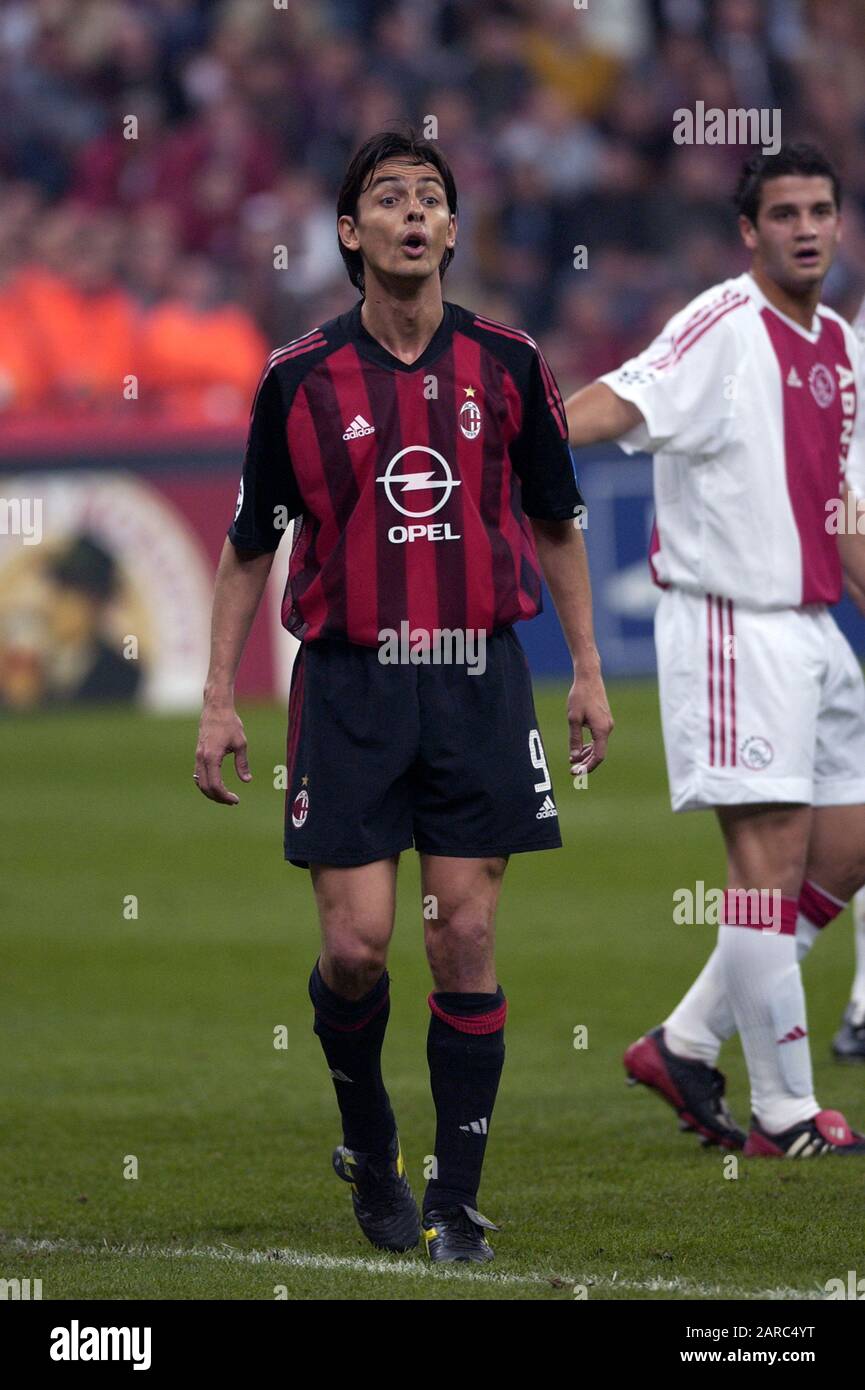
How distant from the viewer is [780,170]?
18.0 feet

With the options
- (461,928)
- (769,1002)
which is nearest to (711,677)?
(769,1002)

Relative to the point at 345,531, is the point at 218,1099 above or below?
below

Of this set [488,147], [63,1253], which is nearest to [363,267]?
[63,1253]

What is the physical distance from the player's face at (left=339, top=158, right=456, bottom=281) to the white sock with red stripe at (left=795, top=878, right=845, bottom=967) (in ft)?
6.48

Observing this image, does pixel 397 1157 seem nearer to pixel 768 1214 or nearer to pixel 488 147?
pixel 768 1214

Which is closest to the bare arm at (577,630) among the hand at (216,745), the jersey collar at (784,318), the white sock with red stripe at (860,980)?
the hand at (216,745)

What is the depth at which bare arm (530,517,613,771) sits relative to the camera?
176 inches

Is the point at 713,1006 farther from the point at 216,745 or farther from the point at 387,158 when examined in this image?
the point at 387,158

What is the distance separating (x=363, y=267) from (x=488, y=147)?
1300 centimetres

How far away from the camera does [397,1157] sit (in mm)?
4566

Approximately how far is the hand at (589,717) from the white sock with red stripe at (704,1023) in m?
1.28

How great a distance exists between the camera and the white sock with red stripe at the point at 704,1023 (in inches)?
221

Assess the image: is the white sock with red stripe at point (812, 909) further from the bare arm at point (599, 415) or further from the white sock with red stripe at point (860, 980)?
the bare arm at point (599, 415)

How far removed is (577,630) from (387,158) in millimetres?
951
